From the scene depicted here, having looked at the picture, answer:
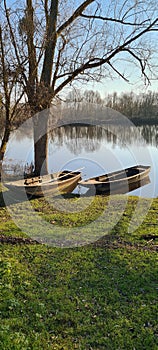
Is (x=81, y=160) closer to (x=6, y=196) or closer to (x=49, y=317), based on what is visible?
(x=6, y=196)

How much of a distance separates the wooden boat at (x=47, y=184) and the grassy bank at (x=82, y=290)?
2.01 metres

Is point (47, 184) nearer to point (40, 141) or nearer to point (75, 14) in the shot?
point (40, 141)

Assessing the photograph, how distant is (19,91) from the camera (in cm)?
1084

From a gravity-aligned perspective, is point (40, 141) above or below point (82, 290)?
above

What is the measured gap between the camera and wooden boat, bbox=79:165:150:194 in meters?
11.1

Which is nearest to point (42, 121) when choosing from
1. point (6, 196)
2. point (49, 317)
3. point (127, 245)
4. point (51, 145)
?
point (6, 196)

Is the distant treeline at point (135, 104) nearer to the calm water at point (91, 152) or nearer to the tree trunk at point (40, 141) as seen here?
the calm water at point (91, 152)

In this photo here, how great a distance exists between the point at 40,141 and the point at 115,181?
128 inches

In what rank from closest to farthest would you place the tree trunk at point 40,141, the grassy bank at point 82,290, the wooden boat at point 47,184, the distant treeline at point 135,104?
the grassy bank at point 82,290
the wooden boat at point 47,184
the tree trunk at point 40,141
the distant treeline at point 135,104

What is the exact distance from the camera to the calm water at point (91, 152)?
1628 cm

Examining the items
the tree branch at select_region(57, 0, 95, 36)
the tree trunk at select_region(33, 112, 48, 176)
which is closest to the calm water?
the tree trunk at select_region(33, 112, 48, 176)

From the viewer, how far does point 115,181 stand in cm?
1150

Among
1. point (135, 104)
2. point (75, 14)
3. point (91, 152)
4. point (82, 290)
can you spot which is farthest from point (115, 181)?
point (135, 104)

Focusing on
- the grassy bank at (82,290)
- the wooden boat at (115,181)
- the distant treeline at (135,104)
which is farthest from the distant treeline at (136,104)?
the grassy bank at (82,290)
